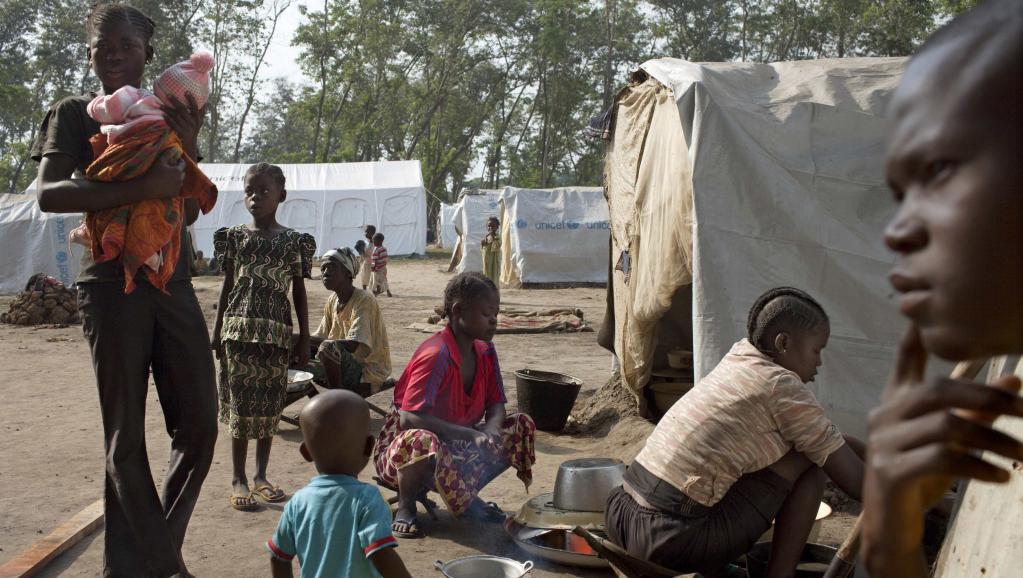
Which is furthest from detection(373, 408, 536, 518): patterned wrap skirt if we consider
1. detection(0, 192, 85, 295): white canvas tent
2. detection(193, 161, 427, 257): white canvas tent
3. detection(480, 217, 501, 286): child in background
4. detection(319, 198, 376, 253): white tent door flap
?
detection(319, 198, 376, 253): white tent door flap

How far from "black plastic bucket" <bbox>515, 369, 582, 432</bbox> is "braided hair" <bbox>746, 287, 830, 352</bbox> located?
3.01 metres

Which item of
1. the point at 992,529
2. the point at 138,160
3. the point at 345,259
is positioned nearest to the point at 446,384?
the point at 138,160

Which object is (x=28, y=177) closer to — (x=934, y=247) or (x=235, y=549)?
(x=235, y=549)

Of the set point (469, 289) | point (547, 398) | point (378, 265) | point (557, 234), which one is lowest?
point (547, 398)

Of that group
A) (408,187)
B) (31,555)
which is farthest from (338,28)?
(31,555)

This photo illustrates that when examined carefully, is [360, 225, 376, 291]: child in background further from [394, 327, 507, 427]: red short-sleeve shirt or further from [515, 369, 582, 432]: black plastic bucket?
[394, 327, 507, 427]: red short-sleeve shirt

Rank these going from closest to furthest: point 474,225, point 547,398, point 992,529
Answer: point 992,529, point 547,398, point 474,225

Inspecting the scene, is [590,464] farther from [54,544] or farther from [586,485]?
[54,544]

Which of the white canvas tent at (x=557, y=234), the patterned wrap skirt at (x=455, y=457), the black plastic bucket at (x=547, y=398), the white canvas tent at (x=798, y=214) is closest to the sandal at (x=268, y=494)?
the patterned wrap skirt at (x=455, y=457)

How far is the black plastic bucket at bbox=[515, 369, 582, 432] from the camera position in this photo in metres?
5.89

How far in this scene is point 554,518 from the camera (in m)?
3.80

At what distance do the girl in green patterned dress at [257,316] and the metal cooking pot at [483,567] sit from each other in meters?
1.45

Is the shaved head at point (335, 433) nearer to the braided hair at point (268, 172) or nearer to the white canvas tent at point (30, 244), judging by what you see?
the braided hair at point (268, 172)

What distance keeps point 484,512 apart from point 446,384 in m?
0.70
